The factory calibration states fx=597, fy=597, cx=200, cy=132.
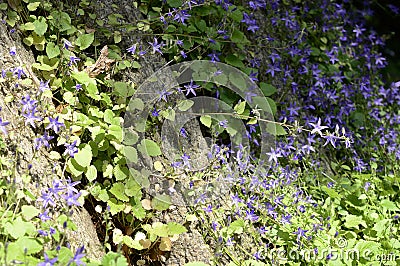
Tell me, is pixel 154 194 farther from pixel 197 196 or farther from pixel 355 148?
pixel 355 148

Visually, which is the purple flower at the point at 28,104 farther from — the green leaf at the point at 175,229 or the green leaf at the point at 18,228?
the green leaf at the point at 175,229

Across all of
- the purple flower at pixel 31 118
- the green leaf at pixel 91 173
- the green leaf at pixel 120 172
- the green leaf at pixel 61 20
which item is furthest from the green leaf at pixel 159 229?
the green leaf at pixel 61 20

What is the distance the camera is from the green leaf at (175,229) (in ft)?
A: 9.51

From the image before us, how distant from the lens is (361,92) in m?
4.34

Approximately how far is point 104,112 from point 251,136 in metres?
0.98

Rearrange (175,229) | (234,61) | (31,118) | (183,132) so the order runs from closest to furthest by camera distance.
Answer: (31,118) → (175,229) → (183,132) → (234,61)

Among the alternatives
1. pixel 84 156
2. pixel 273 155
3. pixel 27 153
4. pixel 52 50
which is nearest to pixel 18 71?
A: pixel 52 50

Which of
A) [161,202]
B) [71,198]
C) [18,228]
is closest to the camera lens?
[18,228]

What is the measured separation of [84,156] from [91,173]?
3.5 inches

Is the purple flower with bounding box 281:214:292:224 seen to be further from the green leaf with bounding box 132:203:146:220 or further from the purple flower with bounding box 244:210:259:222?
the green leaf with bounding box 132:203:146:220

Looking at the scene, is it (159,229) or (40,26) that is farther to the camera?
(40,26)

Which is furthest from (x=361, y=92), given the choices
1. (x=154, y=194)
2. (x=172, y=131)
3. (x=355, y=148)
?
(x=154, y=194)

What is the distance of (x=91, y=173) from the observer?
9.39 feet

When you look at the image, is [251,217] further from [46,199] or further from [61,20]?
[61,20]
